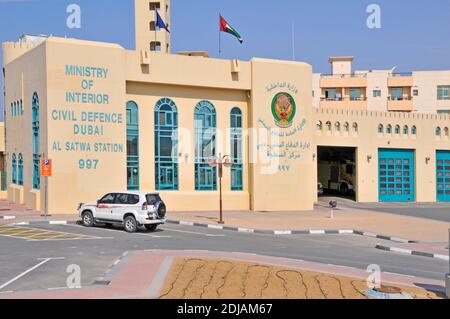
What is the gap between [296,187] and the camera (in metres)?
35.3

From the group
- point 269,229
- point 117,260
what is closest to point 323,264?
point 117,260

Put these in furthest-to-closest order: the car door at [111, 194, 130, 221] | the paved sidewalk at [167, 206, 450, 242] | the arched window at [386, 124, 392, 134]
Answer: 1. the arched window at [386, 124, 392, 134]
2. the paved sidewalk at [167, 206, 450, 242]
3. the car door at [111, 194, 130, 221]

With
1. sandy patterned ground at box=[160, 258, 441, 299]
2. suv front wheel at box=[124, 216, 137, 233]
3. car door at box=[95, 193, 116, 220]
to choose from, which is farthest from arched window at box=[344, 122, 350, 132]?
sandy patterned ground at box=[160, 258, 441, 299]

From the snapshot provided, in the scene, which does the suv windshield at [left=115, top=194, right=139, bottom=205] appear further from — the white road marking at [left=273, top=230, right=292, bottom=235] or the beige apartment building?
the beige apartment building

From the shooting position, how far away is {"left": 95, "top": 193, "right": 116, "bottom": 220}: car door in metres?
23.5

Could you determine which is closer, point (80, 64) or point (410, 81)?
point (80, 64)

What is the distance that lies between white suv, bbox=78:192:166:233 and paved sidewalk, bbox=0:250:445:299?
5.41 meters

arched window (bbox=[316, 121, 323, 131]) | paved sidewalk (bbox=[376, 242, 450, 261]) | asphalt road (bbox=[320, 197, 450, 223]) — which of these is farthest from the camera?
arched window (bbox=[316, 121, 323, 131])

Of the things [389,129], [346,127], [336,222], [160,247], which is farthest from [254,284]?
[389,129]

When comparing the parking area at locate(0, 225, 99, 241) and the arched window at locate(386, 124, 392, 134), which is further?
the arched window at locate(386, 124, 392, 134)

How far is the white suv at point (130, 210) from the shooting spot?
22500 millimetres

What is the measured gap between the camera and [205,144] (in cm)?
3372

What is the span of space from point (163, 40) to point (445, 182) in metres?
31.7
